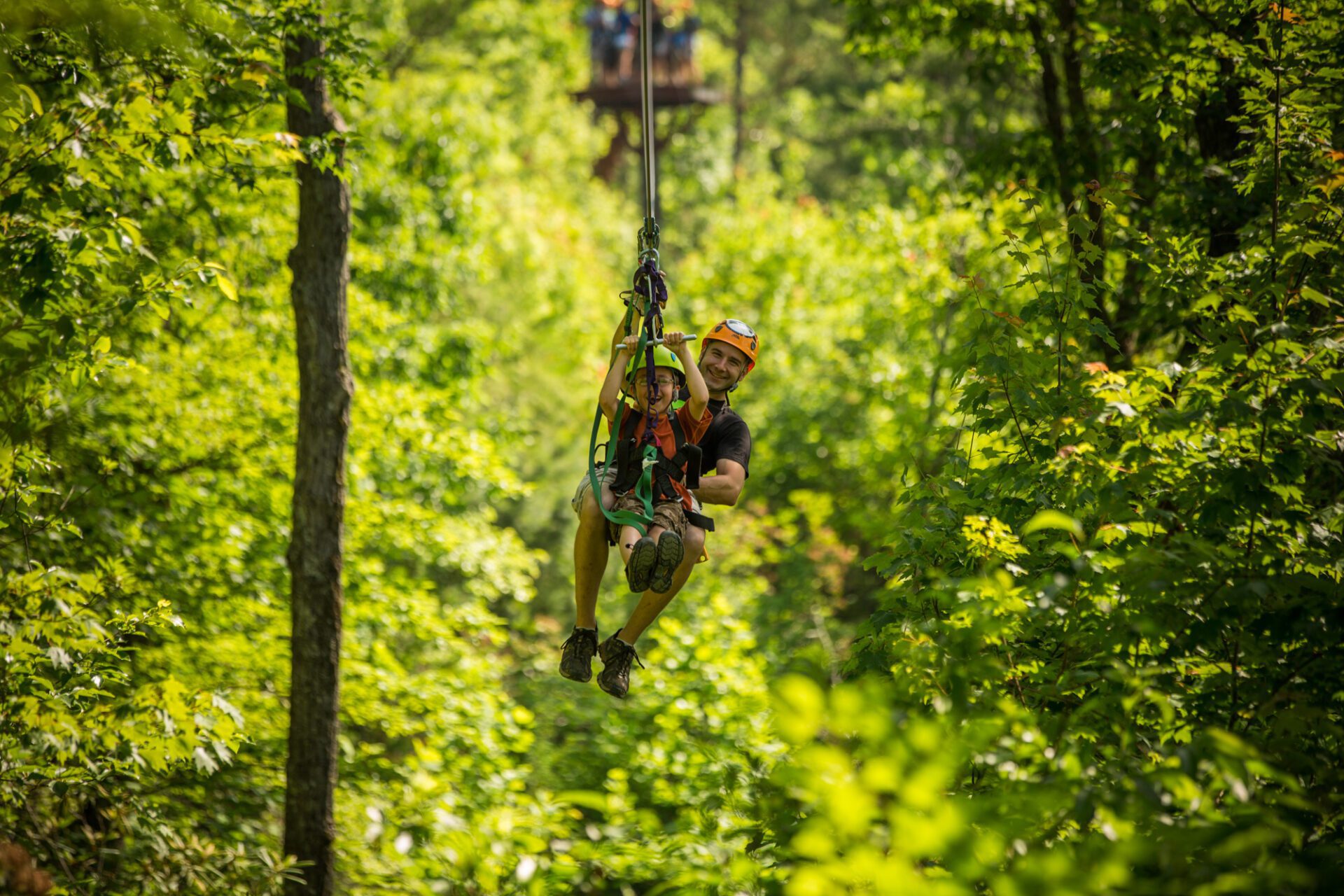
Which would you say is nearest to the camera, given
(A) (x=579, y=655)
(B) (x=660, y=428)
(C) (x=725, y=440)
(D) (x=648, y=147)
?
(D) (x=648, y=147)

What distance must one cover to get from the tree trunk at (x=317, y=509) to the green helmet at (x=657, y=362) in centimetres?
350

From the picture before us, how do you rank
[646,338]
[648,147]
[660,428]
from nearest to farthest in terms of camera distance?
[648,147]
[646,338]
[660,428]

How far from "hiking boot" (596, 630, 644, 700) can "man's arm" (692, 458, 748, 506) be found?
0.71 m

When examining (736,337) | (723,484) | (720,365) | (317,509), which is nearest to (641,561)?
(723,484)

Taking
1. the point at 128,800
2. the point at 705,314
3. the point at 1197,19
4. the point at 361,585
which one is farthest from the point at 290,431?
the point at 705,314

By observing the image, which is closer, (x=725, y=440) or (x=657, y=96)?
(x=725, y=440)

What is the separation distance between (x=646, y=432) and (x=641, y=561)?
1.94ft

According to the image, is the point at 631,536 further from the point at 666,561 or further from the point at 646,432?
the point at 646,432

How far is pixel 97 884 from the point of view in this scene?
576 centimetres

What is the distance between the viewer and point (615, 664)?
4.89m

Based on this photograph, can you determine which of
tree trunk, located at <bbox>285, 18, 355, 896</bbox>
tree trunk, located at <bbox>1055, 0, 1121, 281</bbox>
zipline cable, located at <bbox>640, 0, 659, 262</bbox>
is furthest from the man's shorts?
tree trunk, located at <bbox>1055, 0, 1121, 281</bbox>

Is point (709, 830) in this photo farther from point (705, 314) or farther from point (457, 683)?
point (705, 314)

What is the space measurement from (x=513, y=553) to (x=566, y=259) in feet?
32.5

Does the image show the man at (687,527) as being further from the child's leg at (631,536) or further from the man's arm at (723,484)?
the child's leg at (631,536)
